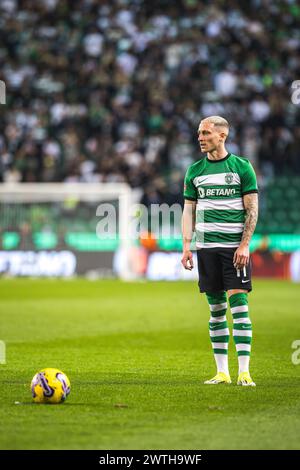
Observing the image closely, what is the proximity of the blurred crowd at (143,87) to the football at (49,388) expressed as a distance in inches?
683

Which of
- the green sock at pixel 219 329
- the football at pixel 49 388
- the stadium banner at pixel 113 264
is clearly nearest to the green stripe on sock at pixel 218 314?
the green sock at pixel 219 329

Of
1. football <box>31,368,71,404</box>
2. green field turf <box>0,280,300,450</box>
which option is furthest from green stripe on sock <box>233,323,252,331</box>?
football <box>31,368,71,404</box>

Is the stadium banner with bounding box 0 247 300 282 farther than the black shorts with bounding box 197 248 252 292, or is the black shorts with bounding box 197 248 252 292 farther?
the stadium banner with bounding box 0 247 300 282

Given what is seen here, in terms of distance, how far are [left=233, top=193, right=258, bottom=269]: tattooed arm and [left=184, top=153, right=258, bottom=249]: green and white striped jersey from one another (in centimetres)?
7

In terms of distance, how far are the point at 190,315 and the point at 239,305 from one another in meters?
7.77

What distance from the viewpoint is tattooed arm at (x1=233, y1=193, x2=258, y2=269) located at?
7.81 m

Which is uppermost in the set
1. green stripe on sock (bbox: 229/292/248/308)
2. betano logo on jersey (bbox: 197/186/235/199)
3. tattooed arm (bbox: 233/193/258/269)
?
betano logo on jersey (bbox: 197/186/235/199)

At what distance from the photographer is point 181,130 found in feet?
84.6

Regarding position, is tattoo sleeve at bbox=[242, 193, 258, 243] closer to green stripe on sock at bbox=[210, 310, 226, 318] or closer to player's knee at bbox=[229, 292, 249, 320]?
player's knee at bbox=[229, 292, 249, 320]

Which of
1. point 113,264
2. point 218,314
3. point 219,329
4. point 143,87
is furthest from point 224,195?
point 143,87

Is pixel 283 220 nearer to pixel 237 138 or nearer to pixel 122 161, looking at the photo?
pixel 237 138

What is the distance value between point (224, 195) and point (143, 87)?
1899 cm
